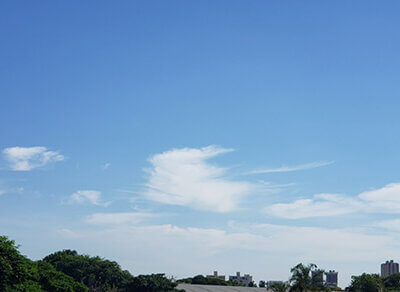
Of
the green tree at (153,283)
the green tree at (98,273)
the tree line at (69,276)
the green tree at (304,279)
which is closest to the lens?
the tree line at (69,276)

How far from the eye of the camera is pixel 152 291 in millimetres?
104688

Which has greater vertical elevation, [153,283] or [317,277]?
[317,277]

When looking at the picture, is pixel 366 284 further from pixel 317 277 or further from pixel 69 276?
pixel 69 276

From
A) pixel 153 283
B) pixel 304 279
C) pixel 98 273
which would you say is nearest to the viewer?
pixel 304 279

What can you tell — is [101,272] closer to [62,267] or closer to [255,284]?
[62,267]

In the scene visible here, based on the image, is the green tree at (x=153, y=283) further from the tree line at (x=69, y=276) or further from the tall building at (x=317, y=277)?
the tall building at (x=317, y=277)

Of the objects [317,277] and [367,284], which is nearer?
[317,277]

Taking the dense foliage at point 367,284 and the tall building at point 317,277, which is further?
the dense foliage at point 367,284

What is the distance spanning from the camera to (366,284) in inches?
3634

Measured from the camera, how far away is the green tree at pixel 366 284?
91.6 m

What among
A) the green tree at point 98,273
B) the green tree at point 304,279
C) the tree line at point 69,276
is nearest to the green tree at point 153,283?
the tree line at point 69,276

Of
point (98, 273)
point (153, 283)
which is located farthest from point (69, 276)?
point (98, 273)

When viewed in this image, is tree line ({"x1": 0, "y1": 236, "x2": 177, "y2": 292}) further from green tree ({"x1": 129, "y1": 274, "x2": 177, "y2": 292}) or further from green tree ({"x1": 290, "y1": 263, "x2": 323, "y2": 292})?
green tree ({"x1": 290, "y1": 263, "x2": 323, "y2": 292})

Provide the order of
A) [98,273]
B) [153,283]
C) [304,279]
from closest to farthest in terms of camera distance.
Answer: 1. [304,279]
2. [153,283]
3. [98,273]
